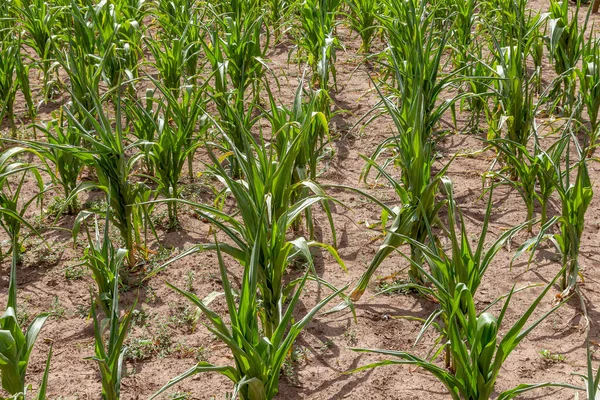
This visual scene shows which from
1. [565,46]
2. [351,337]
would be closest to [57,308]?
[351,337]

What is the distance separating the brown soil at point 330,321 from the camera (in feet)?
8.60

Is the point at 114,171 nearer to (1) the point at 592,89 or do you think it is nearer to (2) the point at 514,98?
(2) the point at 514,98

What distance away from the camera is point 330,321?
293cm

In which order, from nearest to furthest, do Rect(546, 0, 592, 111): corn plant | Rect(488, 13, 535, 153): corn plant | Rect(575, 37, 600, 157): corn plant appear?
Rect(488, 13, 535, 153): corn plant → Rect(575, 37, 600, 157): corn plant → Rect(546, 0, 592, 111): corn plant

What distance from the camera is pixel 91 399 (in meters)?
2.58

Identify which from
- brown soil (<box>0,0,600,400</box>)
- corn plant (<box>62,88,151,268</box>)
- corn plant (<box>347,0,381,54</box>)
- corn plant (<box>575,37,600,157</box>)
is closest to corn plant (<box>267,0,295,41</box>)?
corn plant (<box>347,0,381,54</box>)

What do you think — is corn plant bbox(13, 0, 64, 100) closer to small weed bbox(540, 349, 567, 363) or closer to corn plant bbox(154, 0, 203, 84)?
corn plant bbox(154, 0, 203, 84)

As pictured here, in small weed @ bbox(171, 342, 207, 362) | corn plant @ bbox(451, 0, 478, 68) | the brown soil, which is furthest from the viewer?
corn plant @ bbox(451, 0, 478, 68)

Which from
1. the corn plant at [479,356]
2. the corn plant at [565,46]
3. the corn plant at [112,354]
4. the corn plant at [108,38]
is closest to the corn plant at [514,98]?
the corn plant at [565,46]

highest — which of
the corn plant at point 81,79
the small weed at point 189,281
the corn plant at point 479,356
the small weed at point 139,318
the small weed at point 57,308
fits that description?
the corn plant at point 81,79

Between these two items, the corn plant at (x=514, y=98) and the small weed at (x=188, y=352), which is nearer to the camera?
the small weed at (x=188, y=352)

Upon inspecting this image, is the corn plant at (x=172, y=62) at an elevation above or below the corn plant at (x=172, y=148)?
above

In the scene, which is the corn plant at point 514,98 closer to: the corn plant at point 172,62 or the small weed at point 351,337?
the small weed at point 351,337

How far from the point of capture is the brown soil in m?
2.62
